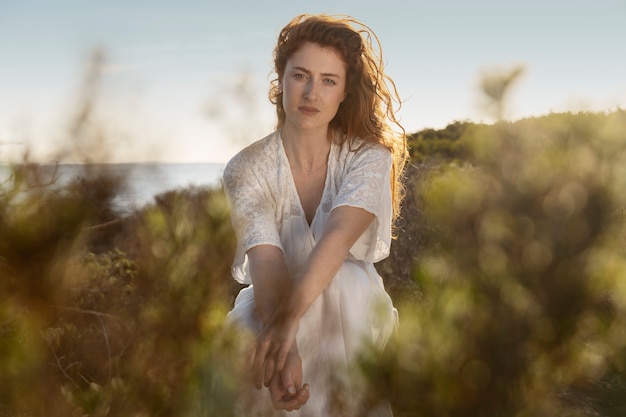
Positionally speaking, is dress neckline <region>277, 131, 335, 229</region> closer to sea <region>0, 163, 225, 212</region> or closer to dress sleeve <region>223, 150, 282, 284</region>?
dress sleeve <region>223, 150, 282, 284</region>

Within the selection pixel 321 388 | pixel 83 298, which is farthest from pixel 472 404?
pixel 83 298

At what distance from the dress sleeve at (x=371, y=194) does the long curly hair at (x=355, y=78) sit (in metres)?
0.11

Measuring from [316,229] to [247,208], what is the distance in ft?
0.83

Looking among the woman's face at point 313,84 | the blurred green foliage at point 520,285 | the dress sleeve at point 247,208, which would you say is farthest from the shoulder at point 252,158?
the blurred green foliage at point 520,285

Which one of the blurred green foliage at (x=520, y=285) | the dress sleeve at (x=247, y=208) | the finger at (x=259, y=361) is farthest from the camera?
the dress sleeve at (x=247, y=208)

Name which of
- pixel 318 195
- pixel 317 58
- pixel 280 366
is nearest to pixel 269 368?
pixel 280 366

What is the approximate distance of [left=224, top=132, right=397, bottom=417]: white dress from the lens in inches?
81.7

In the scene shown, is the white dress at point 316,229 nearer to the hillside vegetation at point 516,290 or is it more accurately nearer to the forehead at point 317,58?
the forehead at point 317,58

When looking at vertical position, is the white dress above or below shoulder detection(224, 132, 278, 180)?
below

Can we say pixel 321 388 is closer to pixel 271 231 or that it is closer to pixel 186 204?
pixel 271 231

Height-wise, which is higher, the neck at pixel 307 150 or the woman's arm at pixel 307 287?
the neck at pixel 307 150

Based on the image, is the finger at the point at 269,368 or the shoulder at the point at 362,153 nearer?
the finger at the point at 269,368

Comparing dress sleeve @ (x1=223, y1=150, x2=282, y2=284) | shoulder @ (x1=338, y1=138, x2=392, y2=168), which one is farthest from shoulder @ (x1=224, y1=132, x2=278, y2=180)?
shoulder @ (x1=338, y1=138, x2=392, y2=168)

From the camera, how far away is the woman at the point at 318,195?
2080mm
